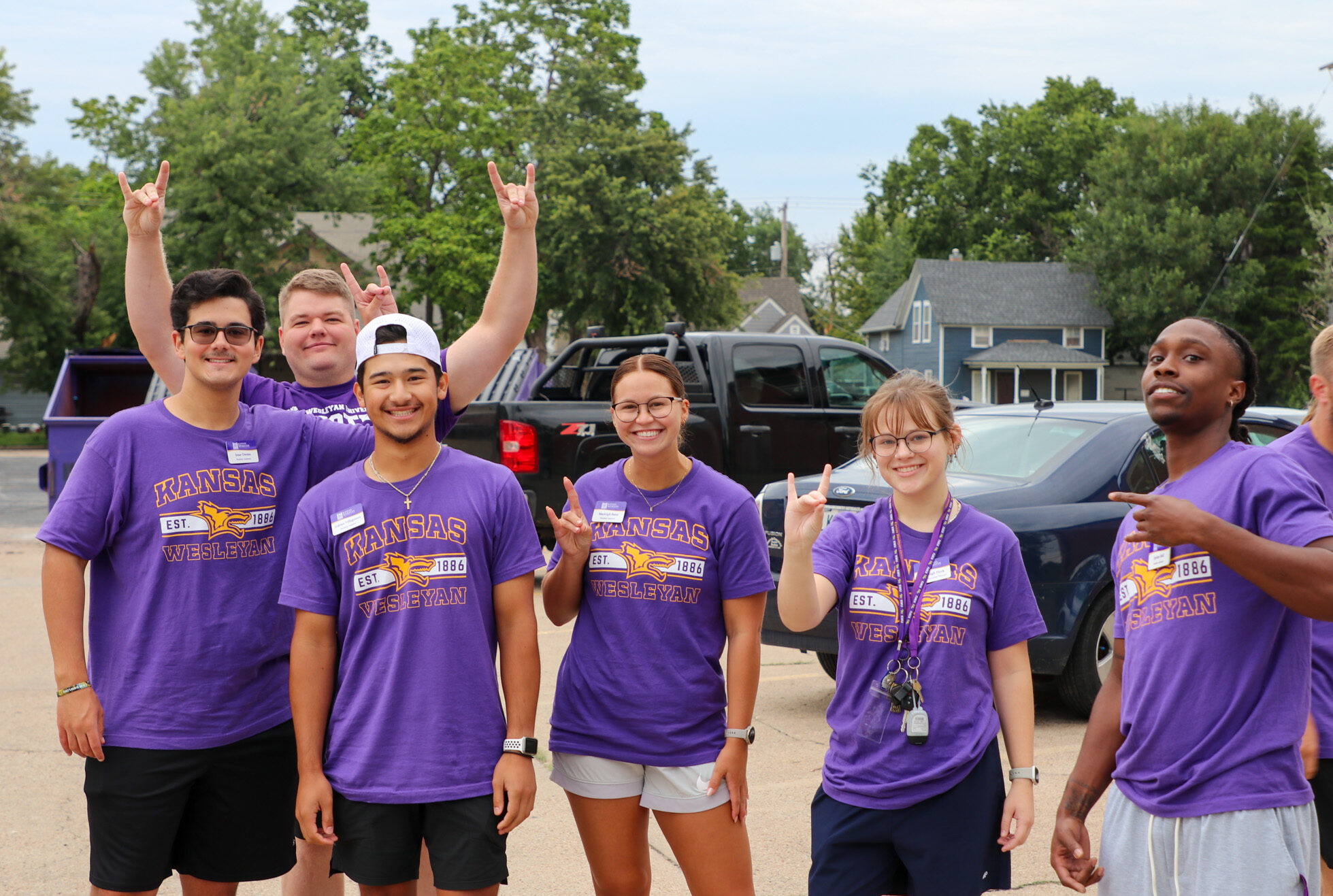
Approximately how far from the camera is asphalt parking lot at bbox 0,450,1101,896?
4.21m

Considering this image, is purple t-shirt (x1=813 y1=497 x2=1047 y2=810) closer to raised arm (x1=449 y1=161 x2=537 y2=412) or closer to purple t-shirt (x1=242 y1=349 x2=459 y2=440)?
raised arm (x1=449 y1=161 x2=537 y2=412)

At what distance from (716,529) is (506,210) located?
109cm

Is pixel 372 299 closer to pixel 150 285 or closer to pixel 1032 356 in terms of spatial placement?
pixel 150 285

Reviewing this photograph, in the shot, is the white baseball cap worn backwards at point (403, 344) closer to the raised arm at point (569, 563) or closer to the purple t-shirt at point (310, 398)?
the raised arm at point (569, 563)

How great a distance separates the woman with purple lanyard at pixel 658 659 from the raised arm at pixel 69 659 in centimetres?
115

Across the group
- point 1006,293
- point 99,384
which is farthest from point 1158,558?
point 1006,293

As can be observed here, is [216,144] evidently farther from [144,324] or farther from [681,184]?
[144,324]

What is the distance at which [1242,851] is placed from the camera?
7.48 feet

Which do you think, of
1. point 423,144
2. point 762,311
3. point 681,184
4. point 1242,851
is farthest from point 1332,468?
point 762,311

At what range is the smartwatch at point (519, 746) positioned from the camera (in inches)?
107

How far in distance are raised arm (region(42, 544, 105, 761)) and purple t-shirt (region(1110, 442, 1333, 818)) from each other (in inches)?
96.3

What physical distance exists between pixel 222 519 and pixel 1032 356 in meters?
55.0

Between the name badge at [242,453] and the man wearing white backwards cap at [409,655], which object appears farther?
the name badge at [242,453]

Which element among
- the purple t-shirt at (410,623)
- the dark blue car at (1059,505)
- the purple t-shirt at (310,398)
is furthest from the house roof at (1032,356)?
the purple t-shirt at (410,623)
